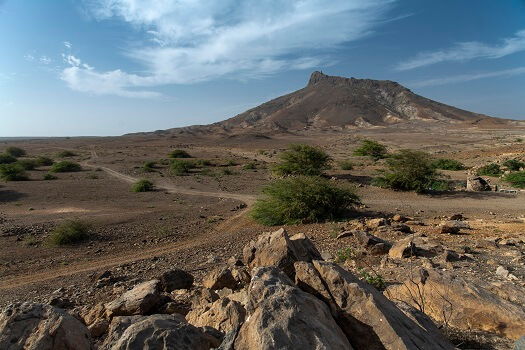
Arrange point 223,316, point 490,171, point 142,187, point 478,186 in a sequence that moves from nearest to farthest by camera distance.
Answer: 1. point 223,316
2. point 478,186
3. point 142,187
4. point 490,171

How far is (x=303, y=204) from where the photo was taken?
14039mm

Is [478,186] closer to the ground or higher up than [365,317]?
closer to the ground

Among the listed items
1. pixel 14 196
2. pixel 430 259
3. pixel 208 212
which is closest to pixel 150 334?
pixel 430 259

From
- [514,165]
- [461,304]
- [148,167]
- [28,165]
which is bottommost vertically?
[148,167]

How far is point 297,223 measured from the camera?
1380 centimetres

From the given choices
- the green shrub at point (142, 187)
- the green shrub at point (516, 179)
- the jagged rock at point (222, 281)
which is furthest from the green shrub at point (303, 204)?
the green shrub at point (516, 179)

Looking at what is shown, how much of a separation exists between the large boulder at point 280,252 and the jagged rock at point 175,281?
1.77 m

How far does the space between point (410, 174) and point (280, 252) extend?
1655 centimetres

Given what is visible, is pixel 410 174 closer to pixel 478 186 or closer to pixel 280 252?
pixel 478 186

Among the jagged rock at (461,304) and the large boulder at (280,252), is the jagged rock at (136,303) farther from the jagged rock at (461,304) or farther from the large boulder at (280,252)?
the jagged rock at (461,304)

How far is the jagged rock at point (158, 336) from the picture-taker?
9.07 ft

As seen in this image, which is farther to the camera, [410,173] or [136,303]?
[410,173]

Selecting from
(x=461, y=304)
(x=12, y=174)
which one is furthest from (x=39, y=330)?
(x=12, y=174)

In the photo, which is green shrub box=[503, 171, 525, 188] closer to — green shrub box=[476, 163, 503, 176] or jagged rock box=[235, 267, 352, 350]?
green shrub box=[476, 163, 503, 176]
